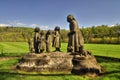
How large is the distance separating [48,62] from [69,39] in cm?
307

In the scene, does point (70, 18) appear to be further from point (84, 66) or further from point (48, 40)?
point (84, 66)

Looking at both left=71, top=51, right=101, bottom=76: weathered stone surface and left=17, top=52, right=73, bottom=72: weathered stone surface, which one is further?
left=17, top=52, right=73, bottom=72: weathered stone surface

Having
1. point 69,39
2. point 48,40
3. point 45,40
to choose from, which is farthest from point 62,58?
point 45,40

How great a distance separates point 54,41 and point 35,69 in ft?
13.0

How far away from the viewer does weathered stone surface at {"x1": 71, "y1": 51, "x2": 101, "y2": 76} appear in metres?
17.3

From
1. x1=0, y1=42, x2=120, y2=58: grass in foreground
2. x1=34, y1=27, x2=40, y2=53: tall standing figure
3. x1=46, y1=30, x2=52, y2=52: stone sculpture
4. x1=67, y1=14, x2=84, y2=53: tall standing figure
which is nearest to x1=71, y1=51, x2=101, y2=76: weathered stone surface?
x1=67, y1=14, x2=84, y2=53: tall standing figure

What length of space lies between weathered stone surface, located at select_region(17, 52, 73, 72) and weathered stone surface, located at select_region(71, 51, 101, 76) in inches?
18.8

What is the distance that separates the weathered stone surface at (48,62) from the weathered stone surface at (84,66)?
0.48m

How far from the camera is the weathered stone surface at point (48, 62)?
18.5 m

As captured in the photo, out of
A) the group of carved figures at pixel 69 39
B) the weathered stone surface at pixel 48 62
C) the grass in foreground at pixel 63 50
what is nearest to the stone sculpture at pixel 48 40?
the group of carved figures at pixel 69 39

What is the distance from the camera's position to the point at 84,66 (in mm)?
17469

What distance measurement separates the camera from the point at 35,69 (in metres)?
18.7

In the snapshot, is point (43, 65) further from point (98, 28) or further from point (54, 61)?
point (98, 28)

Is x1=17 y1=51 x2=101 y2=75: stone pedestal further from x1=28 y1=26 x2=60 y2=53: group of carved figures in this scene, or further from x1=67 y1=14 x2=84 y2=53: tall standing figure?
x1=28 y1=26 x2=60 y2=53: group of carved figures
